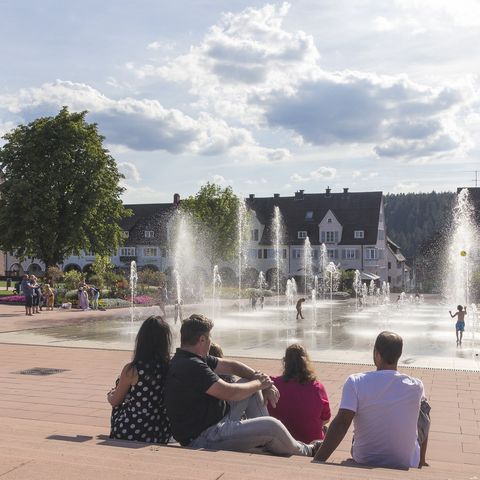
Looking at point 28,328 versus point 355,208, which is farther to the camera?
point 355,208

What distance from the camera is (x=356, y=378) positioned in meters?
4.93

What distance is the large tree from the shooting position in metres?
43.5

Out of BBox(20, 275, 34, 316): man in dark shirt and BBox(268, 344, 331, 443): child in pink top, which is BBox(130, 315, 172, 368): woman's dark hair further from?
BBox(20, 275, 34, 316): man in dark shirt

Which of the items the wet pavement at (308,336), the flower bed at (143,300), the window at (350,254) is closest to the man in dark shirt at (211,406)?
the wet pavement at (308,336)

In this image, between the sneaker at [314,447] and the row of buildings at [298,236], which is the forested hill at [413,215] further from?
the sneaker at [314,447]

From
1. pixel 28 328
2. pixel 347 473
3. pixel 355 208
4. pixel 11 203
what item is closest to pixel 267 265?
pixel 355 208

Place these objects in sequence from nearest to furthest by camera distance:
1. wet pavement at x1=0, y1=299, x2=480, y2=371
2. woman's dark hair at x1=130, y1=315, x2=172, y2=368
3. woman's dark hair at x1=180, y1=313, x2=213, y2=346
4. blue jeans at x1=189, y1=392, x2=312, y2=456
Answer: blue jeans at x1=189, y1=392, x2=312, y2=456 → woman's dark hair at x1=180, y1=313, x2=213, y2=346 → woman's dark hair at x1=130, y1=315, x2=172, y2=368 → wet pavement at x1=0, y1=299, x2=480, y2=371

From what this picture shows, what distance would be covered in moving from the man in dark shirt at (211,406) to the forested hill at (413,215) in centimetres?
17436

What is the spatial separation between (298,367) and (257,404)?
510mm

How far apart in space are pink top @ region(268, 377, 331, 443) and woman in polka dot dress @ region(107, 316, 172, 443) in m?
0.99

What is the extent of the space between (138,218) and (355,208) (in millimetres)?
28027

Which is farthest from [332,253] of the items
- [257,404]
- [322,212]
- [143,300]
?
[257,404]

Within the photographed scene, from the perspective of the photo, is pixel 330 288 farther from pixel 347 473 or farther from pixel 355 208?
pixel 347 473

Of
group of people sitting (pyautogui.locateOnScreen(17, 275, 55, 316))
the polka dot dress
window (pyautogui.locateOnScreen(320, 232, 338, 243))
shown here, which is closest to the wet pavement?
group of people sitting (pyautogui.locateOnScreen(17, 275, 55, 316))
